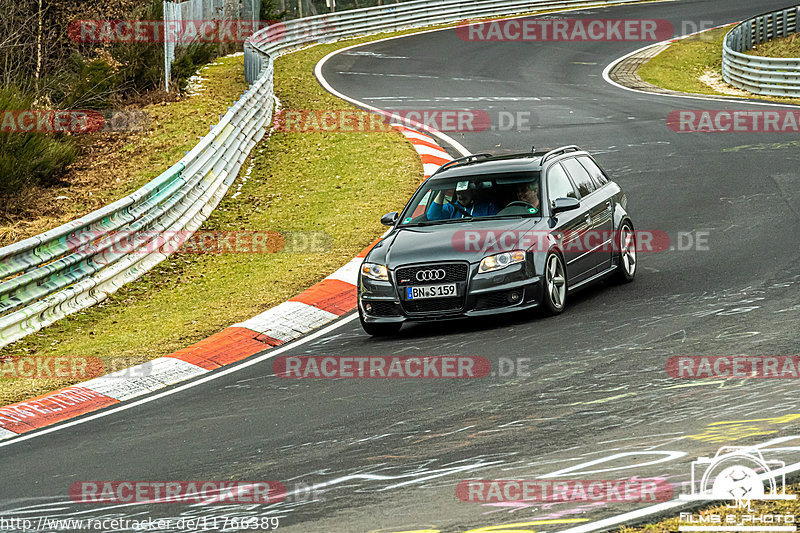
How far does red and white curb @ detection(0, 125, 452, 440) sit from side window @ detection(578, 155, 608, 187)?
9.69 ft

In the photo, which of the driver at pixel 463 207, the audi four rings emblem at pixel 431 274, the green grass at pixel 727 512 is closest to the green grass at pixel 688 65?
the driver at pixel 463 207

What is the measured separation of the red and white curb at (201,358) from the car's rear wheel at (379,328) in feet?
2.68

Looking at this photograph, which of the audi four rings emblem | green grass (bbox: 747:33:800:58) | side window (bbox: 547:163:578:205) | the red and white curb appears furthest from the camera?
green grass (bbox: 747:33:800:58)

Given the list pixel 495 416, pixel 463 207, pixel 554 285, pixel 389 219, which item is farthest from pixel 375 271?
pixel 495 416

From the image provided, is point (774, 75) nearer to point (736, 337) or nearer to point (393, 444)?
point (736, 337)

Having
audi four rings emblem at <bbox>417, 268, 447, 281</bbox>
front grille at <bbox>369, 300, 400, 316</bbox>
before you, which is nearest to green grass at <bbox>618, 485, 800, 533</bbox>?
audi four rings emblem at <bbox>417, 268, 447, 281</bbox>

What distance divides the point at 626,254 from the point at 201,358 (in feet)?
15.3

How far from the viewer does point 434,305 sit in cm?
1025

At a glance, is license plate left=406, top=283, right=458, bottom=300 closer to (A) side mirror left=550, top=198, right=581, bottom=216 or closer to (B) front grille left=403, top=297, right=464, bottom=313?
(B) front grille left=403, top=297, right=464, bottom=313

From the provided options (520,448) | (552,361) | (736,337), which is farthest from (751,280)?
(520,448)

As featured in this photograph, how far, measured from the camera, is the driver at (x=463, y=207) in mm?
11180

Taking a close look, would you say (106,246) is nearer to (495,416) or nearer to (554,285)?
(554,285)

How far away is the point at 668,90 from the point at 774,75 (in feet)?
8.78

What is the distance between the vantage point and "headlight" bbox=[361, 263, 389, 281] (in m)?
10.5
